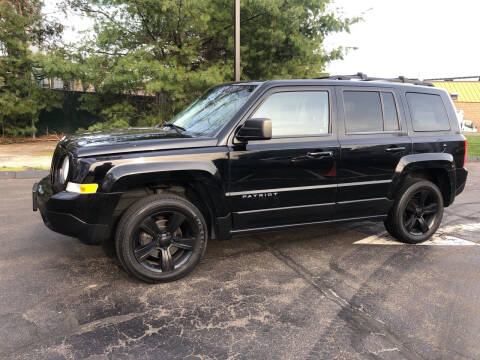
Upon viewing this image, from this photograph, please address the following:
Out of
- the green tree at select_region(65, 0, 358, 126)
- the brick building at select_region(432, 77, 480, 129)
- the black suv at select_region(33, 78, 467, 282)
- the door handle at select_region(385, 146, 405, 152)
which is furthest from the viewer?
the brick building at select_region(432, 77, 480, 129)

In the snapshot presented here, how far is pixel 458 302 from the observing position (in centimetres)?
321

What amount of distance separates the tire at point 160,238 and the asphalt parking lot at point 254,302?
0.16 meters

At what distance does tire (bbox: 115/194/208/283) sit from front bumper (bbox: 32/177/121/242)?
0.46 feet

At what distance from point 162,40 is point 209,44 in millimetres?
1671

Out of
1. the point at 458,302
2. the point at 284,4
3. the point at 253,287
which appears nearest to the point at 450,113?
the point at 458,302

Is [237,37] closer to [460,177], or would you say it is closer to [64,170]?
[460,177]

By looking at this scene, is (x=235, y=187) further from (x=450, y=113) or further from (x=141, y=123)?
(x=141, y=123)

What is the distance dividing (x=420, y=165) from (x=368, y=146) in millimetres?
822

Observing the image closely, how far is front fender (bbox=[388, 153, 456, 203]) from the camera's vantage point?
4.28 meters

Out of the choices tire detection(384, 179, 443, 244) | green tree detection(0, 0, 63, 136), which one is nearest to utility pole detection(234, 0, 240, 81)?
tire detection(384, 179, 443, 244)

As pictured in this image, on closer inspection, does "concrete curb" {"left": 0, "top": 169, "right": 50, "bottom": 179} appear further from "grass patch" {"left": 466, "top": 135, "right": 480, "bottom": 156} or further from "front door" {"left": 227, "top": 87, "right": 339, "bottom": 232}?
"grass patch" {"left": 466, "top": 135, "right": 480, "bottom": 156}

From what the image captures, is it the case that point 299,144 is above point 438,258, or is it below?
above

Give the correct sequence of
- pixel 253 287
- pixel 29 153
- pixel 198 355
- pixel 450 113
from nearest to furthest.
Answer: pixel 198 355
pixel 253 287
pixel 450 113
pixel 29 153

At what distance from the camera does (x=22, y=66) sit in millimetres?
14547
